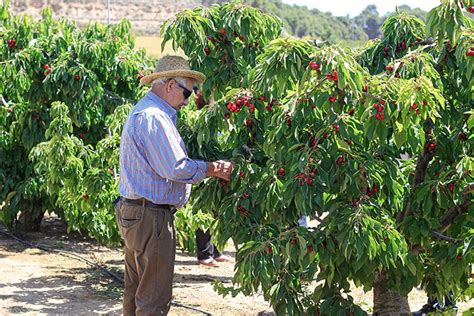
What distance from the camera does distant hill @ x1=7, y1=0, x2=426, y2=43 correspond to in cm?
7506

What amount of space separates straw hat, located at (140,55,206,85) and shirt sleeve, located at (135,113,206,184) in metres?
0.32

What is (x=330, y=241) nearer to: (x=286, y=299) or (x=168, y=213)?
(x=286, y=299)

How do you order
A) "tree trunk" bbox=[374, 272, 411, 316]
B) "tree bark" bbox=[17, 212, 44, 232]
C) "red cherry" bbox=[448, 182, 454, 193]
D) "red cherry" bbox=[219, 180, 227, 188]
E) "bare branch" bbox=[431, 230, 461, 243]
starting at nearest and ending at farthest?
"red cherry" bbox=[448, 182, 454, 193], "bare branch" bbox=[431, 230, 461, 243], "red cherry" bbox=[219, 180, 227, 188], "tree trunk" bbox=[374, 272, 411, 316], "tree bark" bbox=[17, 212, 44, 232]

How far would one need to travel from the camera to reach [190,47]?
5223mm

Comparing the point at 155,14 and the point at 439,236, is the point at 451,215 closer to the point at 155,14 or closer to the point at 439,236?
the point at 439,236

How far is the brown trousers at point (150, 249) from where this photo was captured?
4.59m

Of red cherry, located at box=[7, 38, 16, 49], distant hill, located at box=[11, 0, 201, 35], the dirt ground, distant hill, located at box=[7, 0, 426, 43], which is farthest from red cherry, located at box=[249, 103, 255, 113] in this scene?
distant hill, located at box=[11, 0, 201, 35]

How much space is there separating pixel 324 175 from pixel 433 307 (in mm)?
2616

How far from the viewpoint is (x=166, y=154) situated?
439 cm

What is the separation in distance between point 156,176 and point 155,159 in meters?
0.15

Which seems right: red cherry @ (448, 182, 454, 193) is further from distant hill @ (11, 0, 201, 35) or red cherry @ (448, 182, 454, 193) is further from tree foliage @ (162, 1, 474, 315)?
distant hill @ (11, 0, 201, 35)

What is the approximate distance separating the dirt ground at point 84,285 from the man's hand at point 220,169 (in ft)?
6.37

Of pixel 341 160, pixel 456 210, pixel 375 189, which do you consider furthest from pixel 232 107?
pixel 456 210

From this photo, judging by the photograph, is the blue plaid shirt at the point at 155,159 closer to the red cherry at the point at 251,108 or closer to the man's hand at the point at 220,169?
the man's hand at the point at 220,169
